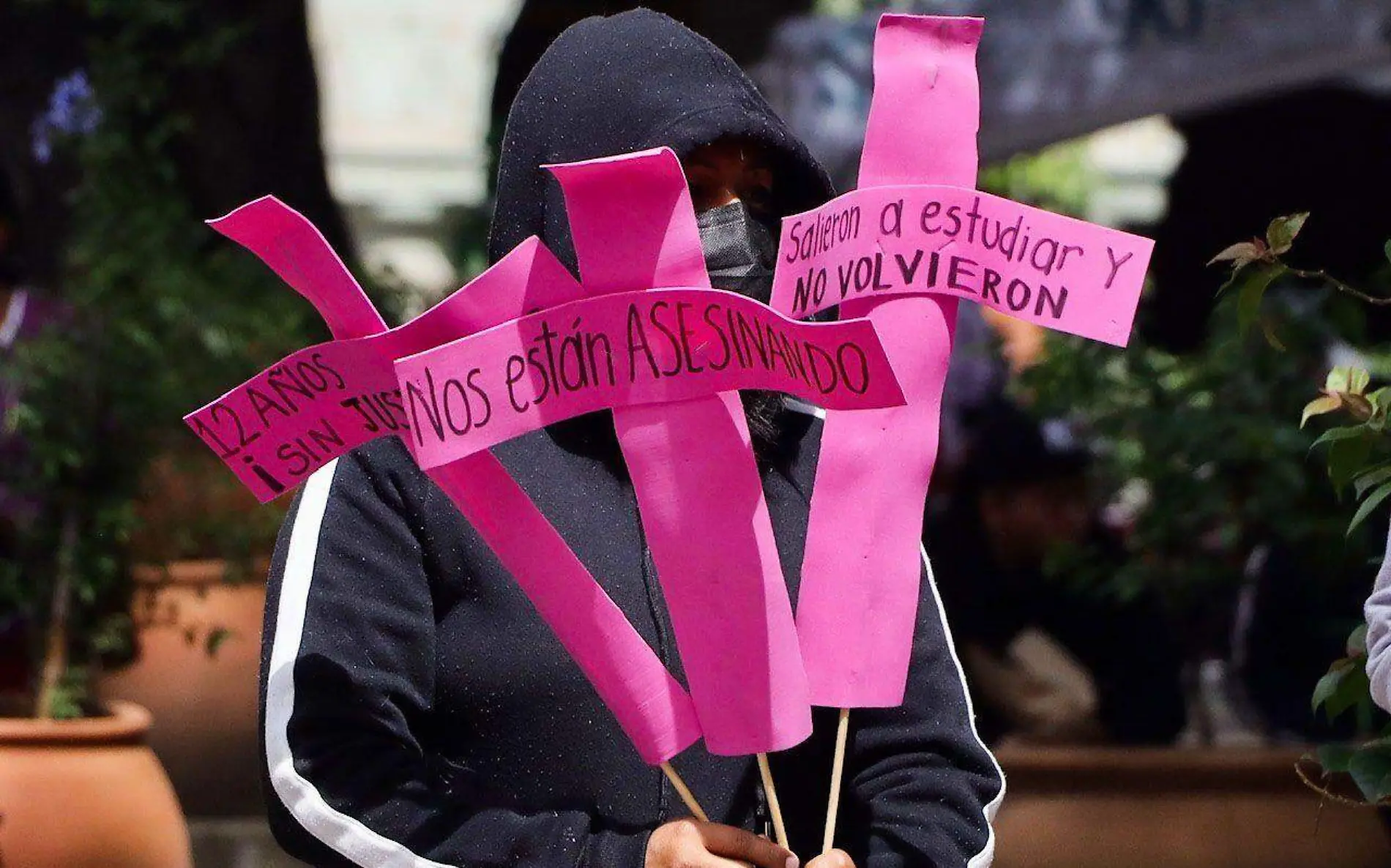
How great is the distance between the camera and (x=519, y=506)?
2129 millimetres

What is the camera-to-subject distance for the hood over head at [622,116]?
2307 millimetres

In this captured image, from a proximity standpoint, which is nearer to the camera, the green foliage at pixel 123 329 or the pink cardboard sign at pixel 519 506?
the pink cardboard sign at pixel 519 506

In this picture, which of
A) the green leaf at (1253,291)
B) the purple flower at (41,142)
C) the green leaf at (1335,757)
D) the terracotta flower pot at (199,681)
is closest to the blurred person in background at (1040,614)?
the terracotta flower pot at (199,681)

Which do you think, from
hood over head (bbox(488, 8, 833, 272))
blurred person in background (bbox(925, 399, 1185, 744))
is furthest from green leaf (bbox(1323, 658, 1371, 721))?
blurred person in background (bbox(925, 399, 1185, 744))

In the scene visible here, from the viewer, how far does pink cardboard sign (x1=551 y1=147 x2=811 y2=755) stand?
211 cm

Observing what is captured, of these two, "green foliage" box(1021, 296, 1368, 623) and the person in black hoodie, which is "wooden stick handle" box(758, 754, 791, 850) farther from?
"green foliage" box(1021, 296, 1368, 623)

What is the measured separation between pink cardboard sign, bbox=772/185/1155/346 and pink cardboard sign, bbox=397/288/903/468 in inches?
6.6

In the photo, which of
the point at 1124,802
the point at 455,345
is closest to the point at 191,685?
the point at 1124,802

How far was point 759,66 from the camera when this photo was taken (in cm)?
669

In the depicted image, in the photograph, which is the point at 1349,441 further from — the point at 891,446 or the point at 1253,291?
the point at 891,446

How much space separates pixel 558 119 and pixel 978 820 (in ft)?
2.70

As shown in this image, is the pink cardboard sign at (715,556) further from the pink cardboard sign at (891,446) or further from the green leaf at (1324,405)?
the green leaf at (1324,405)

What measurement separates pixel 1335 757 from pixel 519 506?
1.06 m

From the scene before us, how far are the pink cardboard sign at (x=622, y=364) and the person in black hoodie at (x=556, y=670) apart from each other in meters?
0.21
